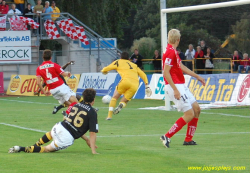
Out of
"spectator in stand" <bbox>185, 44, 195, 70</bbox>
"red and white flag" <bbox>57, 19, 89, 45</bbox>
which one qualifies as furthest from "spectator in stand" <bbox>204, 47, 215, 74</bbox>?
"red and white flag" <bbox>57, 19, 89, 45</bbox>

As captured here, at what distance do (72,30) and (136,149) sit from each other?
26513mm

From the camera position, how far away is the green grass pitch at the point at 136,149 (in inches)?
325

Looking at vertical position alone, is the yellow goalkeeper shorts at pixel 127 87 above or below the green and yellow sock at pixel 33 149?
above

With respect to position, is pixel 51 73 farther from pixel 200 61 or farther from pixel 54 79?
pixel 200 61

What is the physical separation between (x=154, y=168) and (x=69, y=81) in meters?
23.3

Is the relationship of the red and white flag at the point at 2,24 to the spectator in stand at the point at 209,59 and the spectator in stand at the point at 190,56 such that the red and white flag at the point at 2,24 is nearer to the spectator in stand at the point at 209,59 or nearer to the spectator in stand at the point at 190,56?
the spectator in stand at the point at 190,56

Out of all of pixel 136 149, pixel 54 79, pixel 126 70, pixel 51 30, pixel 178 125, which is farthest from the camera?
pixel 51 30

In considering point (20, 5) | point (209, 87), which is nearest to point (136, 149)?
point (209, 87)

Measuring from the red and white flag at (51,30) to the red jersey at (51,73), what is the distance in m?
19.6

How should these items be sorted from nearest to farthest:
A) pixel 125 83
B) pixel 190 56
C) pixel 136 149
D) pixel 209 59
Answer: pixel 136 149 → pixel 125 83 → pixel 209 59 → pixel 190 56

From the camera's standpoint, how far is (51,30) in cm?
3544

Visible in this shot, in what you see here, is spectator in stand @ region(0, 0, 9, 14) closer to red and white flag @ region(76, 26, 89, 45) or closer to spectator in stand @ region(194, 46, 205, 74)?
red and white flag @ region(76, 26, 89, 45)

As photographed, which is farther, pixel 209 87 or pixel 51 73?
pixel 209 87

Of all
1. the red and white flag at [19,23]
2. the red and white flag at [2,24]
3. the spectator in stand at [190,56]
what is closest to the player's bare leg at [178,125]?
the spectator in stand at [190,56]
